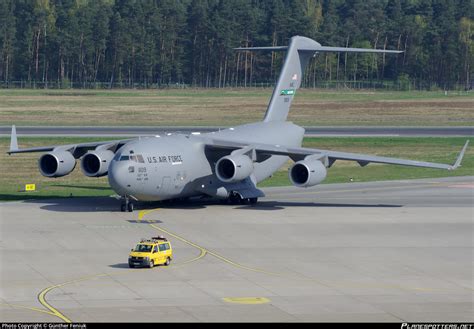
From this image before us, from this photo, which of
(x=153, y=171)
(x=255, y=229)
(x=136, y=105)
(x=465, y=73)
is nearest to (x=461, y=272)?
(x=255, y=229)

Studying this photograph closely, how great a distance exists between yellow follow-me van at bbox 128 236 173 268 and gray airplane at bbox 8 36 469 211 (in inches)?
420

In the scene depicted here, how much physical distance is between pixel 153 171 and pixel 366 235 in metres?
10.5

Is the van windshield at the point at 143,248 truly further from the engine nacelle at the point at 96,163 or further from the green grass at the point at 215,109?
the green grass at the point at 215,109

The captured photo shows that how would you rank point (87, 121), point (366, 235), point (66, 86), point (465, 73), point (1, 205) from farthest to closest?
point (465, 73)
point (66, 86)
point (87, 121)
point (1, 205)
point (366, 235)

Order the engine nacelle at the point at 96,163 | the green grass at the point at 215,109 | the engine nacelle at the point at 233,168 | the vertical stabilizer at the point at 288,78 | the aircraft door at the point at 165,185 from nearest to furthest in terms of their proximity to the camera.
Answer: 1. the aircraft door at the point at 165,185
2. the engine nacelle at the point at 233,168
3. the engine nacelle at the point at 96,163
4. the vertical stabilizer at the point at 288,78
5. the green grass at the point at 215,109

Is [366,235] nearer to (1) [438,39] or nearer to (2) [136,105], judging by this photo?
(2) [136,105]

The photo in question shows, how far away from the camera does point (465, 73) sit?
194625 millimetres

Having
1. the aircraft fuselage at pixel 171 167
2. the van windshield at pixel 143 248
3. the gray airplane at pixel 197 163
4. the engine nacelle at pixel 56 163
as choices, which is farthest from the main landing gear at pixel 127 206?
the van windshield at pixel 143 248

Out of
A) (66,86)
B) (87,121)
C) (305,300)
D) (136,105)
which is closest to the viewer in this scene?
(305,300)

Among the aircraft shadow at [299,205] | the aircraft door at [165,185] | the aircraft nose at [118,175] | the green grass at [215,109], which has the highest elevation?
the aircraft nose at [118,175]

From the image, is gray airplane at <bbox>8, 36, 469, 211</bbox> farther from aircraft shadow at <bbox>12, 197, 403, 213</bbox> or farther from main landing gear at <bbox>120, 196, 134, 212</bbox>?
aircraft shadow at <bbox>12, 197, 403, 213</bbox>

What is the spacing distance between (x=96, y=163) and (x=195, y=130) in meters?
40.9

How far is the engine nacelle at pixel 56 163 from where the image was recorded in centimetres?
5158

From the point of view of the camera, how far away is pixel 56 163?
51.6 meters
